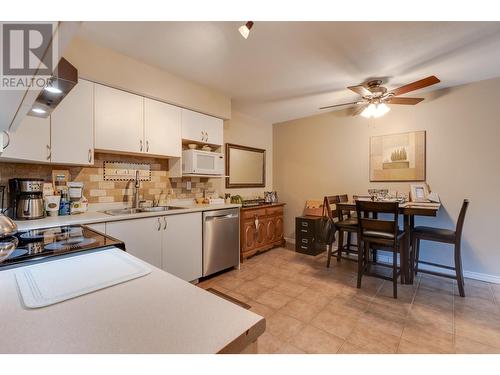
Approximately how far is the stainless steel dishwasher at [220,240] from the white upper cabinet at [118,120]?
1097 millimetres

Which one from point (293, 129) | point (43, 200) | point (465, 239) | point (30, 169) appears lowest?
point (465, 239)

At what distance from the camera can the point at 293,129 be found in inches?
173

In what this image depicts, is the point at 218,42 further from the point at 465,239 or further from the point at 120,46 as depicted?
the point at 465,239

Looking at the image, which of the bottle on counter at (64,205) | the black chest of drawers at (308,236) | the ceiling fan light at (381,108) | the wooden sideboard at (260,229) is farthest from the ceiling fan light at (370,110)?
the bottle on counter at (64,205)

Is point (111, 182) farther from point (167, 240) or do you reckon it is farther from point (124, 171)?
point (167, 240)

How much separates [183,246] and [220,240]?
510mm

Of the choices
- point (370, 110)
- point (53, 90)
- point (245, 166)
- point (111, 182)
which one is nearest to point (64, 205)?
point (111, 182)

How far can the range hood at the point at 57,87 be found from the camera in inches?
29.4

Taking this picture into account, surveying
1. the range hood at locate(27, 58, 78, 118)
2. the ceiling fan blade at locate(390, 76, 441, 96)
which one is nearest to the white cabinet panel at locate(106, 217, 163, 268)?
the range hood at locate(27, 58, 78, 118)

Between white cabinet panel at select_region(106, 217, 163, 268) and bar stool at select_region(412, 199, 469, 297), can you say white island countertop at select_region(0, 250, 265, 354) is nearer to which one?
white cabinet panel at select_region(106, 217, 163, 268)

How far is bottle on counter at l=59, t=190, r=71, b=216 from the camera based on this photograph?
83.4 inches

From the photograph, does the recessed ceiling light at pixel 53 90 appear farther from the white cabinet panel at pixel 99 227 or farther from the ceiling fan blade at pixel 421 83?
the ceiling fan blade at pixel 421 83
